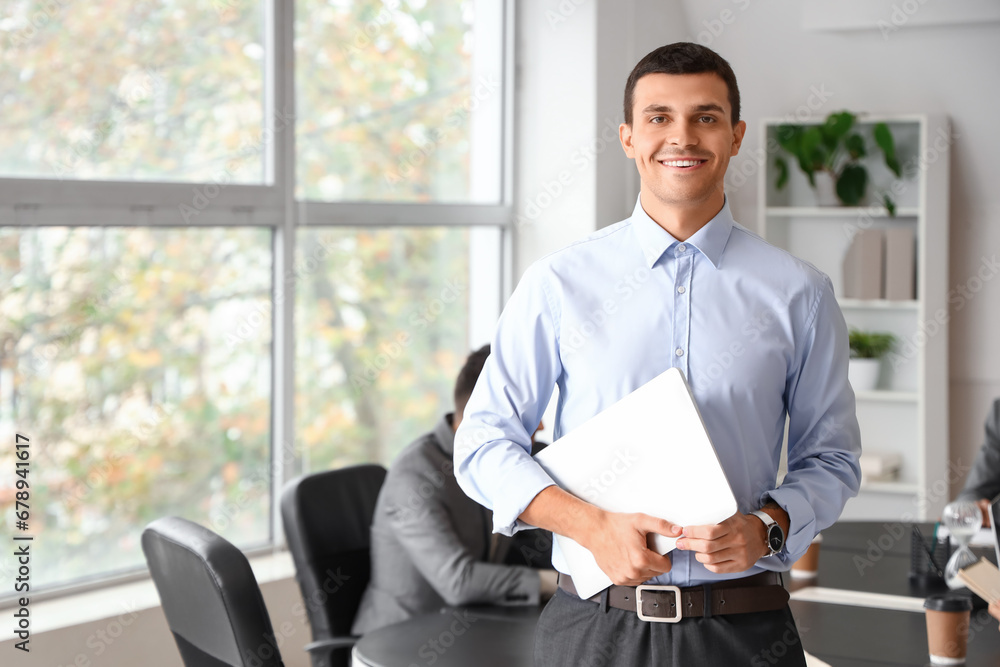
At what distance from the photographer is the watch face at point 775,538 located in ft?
4.22

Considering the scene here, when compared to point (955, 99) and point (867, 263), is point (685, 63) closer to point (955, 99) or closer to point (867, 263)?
point (867, 263)

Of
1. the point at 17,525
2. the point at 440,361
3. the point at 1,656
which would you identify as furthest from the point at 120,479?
the point at 440,361

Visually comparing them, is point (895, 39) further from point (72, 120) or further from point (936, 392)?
point (72, 120)

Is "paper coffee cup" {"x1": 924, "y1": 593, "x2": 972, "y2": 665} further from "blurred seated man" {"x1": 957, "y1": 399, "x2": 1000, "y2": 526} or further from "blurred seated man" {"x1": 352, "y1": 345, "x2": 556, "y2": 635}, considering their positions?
"blurred seated man" {"x1": 957, "y1": 399, "x2": 1000, "y2": 526}

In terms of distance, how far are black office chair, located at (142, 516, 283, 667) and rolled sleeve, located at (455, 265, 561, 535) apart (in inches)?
25.9

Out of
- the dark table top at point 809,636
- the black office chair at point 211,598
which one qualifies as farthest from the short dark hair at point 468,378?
the black office chair at point 211,598

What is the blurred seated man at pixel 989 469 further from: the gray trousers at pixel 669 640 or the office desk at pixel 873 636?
the gray trousers at pixel 669 640

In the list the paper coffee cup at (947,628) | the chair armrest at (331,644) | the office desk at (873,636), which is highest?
the paper coffee cup at (947,628)

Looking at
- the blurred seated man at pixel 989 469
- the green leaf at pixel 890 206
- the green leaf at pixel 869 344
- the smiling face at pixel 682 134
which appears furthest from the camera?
the green leaf at pixel 869 344

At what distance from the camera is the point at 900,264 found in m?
4.58

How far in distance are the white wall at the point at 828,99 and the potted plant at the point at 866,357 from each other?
0.35 m

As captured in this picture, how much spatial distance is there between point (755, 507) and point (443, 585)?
55.1 inches

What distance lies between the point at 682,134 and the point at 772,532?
53 centimetres

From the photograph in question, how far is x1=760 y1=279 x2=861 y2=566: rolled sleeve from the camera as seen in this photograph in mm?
1360
